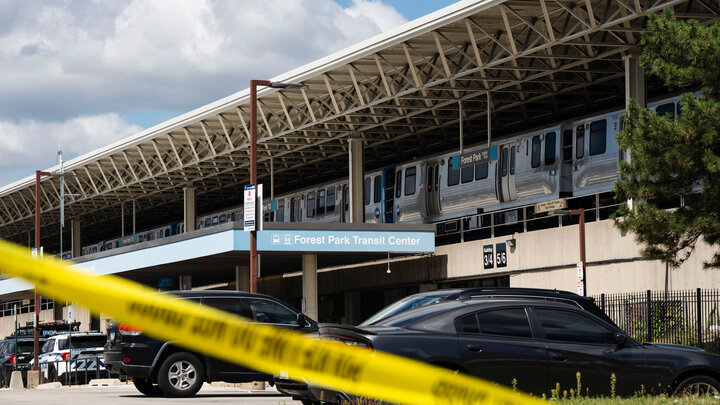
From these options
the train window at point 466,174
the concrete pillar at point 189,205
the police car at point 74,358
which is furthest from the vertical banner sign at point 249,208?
the concrete pillar at point 189,205

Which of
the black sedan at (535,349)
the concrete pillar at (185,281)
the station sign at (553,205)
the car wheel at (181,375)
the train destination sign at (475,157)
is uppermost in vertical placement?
the train destination sign at (475,157)

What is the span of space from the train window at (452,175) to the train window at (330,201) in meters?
10.5

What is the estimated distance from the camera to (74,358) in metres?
30.1

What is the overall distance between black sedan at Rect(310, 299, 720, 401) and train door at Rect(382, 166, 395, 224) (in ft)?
118

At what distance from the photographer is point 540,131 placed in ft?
127

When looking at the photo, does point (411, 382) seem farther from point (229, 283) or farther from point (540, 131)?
point (229, 283)

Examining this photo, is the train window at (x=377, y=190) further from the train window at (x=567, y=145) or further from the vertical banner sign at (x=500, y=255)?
the train window at (x=567, y=145)

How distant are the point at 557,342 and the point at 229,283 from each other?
56.3 m

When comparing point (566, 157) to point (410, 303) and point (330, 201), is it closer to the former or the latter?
point (330, 201)

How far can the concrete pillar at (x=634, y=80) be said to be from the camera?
3456cm

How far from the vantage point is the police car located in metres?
29.5

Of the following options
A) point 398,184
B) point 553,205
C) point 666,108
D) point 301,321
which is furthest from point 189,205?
point 301,321

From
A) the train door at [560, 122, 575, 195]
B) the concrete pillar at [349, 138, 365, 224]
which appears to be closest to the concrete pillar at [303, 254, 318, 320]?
the concrete pillar at [349, 138, 365, 224]

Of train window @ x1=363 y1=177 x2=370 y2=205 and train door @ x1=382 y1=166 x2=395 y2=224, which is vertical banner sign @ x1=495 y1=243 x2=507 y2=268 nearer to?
train door @ x1=382 y1=166 x2=395 y2=224
